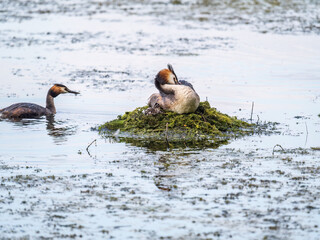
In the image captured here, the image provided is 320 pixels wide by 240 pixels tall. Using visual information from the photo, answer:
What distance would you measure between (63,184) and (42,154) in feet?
7.03

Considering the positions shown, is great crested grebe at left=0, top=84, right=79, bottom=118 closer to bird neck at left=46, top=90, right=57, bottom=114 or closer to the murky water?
bird neck at left=46, top=90, right=57, bottom=114

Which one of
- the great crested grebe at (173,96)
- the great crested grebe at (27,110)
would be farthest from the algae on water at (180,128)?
the great crested grebe at (27,110)

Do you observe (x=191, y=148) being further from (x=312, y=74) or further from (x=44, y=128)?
(x=312, y=74)

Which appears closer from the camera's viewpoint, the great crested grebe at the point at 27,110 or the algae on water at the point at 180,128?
the algae on water at the point at 180,128

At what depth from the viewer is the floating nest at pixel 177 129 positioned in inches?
498

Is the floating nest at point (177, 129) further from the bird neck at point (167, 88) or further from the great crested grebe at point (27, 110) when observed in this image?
the great crested grebe at point (27, 110)

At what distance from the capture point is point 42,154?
11.6m

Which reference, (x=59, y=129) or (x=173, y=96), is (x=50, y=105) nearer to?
(x=59, y=129)

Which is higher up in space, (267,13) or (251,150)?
(267,13)

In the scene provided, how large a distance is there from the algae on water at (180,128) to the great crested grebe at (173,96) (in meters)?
0.16

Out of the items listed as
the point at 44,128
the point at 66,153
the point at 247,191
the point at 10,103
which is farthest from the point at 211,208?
the point at 10,103

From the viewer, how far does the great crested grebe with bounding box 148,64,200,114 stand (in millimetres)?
13039

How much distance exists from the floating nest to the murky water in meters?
0.38

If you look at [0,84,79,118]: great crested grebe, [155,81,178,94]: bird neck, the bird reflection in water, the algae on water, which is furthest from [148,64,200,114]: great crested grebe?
[0,84,79,118]: great crested grebe
